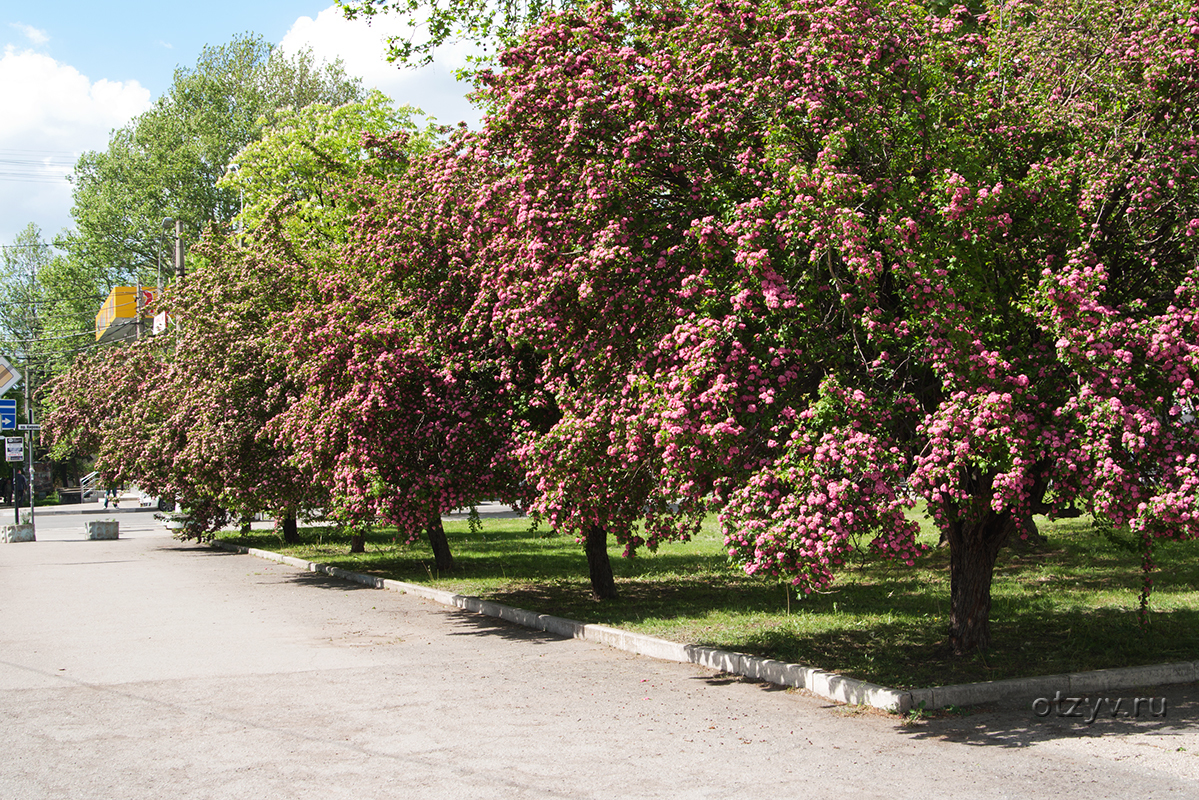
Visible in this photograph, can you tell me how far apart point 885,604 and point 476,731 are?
7.44 metres

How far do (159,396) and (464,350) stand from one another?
13.2 metres

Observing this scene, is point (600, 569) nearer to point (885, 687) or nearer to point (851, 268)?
point (885, 687)

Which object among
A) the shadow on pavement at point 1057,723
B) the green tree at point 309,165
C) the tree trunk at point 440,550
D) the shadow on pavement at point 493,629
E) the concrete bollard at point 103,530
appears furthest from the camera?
the concrete bollard at point 103,530

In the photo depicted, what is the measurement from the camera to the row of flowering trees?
7020mm

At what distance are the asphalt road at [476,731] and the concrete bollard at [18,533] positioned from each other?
2035cm

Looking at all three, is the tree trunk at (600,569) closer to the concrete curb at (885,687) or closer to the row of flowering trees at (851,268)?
the concrete curb at (885,687)

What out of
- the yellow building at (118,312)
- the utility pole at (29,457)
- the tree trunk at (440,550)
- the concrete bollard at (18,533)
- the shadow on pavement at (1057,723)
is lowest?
the concrete bollard at (18,533)

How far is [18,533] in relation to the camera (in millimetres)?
29391

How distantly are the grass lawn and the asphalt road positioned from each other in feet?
3.23

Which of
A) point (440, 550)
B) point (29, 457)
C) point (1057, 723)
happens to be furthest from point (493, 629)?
point (29, 457)

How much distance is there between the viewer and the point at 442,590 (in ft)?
50.1

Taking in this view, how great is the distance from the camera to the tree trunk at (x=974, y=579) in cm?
897

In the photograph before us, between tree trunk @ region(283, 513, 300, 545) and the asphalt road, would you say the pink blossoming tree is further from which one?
tree trunk @ region(283, 513, 300, 545)

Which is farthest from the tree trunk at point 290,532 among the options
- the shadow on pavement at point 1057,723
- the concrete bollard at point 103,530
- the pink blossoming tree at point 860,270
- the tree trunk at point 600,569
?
the shadow on pavement at point 1057,723
